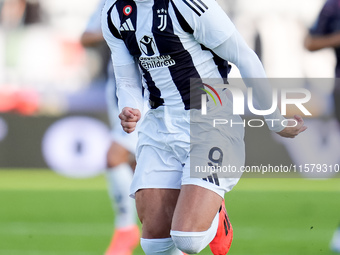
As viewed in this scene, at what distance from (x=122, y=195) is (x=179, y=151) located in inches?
86.7

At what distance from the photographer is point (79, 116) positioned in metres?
11.3

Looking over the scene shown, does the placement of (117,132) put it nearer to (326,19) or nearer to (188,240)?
(326,19)

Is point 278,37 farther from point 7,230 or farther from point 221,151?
point 221,151

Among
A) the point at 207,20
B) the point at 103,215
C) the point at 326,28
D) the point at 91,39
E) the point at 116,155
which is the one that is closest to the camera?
the point at 207,20

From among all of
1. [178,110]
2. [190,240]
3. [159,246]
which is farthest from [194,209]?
[178,110]

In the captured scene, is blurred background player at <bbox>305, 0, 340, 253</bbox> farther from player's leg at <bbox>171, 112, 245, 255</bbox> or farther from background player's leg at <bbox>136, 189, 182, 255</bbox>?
background player's leg at <bbox>136, 189, 182, 255</bbox>

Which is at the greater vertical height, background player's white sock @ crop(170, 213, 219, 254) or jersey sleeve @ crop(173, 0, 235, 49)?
jersey sleeve @ crop(173, 0, 235, 49)

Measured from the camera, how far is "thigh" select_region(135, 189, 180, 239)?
14.2 ft

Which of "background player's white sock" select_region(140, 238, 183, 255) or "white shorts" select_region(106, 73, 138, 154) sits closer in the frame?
"background player's white sock" select_region(140, 238, 183, 255)

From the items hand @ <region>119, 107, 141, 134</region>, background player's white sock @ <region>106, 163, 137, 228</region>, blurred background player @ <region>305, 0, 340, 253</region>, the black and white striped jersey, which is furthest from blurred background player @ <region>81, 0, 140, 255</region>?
hand @ <region>119, 107, 141, 134</region>

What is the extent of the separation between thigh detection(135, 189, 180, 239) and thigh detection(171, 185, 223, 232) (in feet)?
0.44

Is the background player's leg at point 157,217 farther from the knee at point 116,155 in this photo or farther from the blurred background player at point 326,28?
the blurred background player at point 326,28

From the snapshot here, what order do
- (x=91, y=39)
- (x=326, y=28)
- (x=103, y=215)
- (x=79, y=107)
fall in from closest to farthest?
(x=91, y=39)
(x=326, y=28)
(x=103, y=215)
(x=79, y=107)

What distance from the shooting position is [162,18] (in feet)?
13.8
